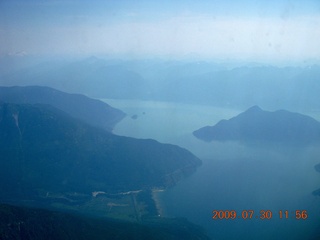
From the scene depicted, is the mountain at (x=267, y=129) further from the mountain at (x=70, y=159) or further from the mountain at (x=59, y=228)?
the mountain at (x=59, y=228)

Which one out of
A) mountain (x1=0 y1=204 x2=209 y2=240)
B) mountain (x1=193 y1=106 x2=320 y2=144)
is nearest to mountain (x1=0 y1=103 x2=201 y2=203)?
mountain (x1=0 y1=204 x2=209 y2=240)

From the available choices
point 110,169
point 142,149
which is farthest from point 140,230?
point 142,149

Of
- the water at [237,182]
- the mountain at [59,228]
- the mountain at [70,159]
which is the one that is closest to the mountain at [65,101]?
the water at [237,182]

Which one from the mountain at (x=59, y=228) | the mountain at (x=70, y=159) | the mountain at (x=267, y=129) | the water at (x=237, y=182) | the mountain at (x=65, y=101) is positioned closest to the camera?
the mountain at (x=59, y=228)

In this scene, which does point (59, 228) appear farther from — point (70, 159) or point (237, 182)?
point (237, 182)

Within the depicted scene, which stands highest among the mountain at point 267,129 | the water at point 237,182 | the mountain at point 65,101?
the mountain at point 65,101

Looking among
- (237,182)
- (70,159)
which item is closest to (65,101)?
(70,159)
